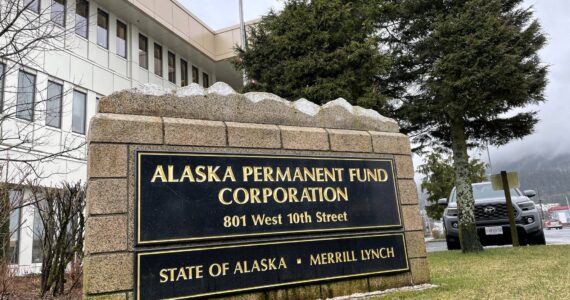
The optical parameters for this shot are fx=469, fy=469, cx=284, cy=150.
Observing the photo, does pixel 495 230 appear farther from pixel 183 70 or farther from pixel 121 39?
pixel 183 70

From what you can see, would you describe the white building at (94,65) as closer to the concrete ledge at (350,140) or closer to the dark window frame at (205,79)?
the dark window frame at (205,79)

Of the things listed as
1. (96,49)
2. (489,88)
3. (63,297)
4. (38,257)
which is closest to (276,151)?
(63,297)

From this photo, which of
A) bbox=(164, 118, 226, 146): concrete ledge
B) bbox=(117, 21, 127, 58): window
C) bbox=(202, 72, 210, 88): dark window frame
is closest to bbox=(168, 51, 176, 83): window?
bbox=(202, 72, 210, 88): dark window frame

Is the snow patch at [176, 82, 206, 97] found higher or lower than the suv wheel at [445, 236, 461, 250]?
higher

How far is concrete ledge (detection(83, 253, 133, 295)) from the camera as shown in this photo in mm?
3953

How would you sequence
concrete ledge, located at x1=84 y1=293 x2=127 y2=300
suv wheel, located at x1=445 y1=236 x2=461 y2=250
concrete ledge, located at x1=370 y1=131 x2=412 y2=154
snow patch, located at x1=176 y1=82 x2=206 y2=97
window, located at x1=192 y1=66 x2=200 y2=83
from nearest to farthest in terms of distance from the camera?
concrete ledge, located at x1=84 y1=293 x2=127 y2=300 < snow patch, located at x1=176 y1=82 x2=206 y2=97 < concrete ledge, located at x1=370 y1=131 x2=412 y2=154 < suv wheel, located at x1=445 y1=236 x2=461 y2=250 < window, located at x1=192 y1=66 x2=200 y2=83

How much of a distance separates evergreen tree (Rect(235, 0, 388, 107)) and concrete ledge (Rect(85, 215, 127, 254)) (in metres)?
7.49

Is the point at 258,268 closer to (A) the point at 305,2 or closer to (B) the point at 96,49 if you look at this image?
(A) the point at 305,2

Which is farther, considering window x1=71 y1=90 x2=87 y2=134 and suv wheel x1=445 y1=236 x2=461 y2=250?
window x1=71 y1=90 x2=87 y2=134

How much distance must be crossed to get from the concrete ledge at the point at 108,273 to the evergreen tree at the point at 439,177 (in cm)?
2532

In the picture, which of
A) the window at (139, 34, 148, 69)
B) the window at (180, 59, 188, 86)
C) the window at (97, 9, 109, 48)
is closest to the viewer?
the window at (97, 9, 109, 48)

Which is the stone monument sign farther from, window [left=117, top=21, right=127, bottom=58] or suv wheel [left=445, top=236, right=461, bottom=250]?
window [left=117, top=21, right=127, bottom=58]

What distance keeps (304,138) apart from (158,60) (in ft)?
64.8

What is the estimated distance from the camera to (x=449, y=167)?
2794cm
